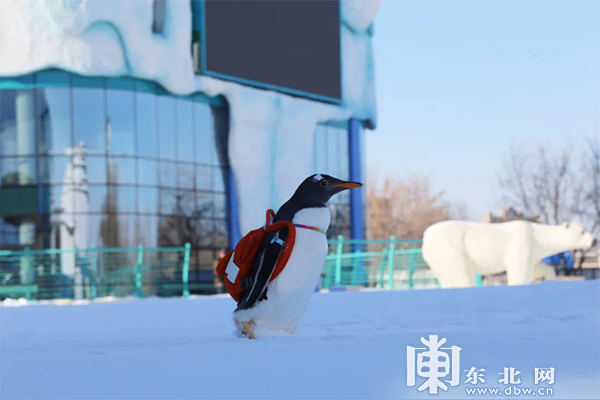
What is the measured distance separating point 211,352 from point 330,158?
887 inches

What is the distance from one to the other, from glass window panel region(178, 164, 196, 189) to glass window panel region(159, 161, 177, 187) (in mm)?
167

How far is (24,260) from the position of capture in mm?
19047

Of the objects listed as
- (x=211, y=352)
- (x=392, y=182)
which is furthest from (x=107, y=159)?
(x=392, y=182)

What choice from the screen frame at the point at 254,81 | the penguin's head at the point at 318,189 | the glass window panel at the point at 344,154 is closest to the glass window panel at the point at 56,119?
the screen frame at the point at 254,81

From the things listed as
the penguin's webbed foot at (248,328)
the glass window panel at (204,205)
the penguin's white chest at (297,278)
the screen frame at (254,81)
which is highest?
the screen frame at (254,81)

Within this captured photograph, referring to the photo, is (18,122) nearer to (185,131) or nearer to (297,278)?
(185,131)

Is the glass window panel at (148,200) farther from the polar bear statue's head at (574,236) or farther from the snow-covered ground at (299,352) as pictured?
the snow-covered ground at (299,352)

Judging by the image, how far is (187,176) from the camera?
21.7 m

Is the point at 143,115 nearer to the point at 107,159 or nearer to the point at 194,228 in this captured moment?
the point at 107,159

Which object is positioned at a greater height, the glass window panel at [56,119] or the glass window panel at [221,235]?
the glass window panel at [56,119]

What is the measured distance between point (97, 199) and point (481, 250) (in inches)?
396

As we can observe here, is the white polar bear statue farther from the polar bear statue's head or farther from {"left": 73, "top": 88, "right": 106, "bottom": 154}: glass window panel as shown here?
{"left": 73, "top": 88, "right": 106, "bottom": 154}: glass window panel

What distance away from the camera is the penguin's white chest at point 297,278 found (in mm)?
3777

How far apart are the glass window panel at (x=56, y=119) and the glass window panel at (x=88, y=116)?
182mm
